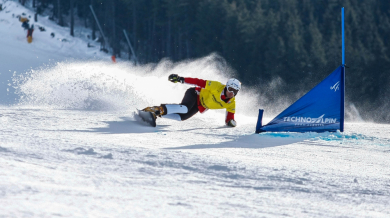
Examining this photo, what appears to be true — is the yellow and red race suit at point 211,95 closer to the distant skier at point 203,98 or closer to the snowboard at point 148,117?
the distant skier at point 203,98

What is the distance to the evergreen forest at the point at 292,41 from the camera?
25047 mm

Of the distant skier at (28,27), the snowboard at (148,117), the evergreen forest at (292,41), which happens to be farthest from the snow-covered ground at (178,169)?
the distant skier at (28,27)

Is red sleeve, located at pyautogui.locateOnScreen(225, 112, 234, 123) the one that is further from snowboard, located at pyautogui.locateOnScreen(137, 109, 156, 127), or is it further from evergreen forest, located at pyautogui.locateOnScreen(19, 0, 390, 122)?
evergreen forest, located at pyautogui.locateOnScreen(19, 0, 390, 122)

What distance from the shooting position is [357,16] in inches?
1083

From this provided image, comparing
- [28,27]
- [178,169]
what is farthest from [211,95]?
[28,27]

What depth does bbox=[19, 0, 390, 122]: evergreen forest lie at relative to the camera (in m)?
25.0

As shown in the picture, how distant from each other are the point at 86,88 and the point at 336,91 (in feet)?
13.6

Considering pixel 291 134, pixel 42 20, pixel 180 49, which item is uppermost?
pixel 42 20

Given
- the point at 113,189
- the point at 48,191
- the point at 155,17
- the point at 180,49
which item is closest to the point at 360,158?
the point at 113,189

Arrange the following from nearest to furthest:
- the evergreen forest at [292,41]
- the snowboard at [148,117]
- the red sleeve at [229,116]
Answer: the snowboard at [148,117]
the red sleeve at [229,116]
the evergreen forest at [292,41]

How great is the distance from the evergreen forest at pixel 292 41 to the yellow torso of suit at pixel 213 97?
735 inches

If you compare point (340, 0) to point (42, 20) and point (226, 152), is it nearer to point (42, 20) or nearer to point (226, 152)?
point (42, 20)

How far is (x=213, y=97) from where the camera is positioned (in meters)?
6.42

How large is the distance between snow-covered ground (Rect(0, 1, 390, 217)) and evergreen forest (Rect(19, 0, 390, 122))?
61.7 feet
